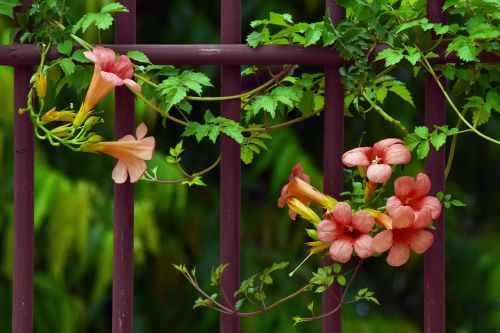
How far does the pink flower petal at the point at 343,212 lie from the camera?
1.71 m

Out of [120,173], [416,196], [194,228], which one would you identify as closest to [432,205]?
[416,196]

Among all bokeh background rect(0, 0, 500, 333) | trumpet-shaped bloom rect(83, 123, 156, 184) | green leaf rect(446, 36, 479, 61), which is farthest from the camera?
bokeh background rect(0, 0, 500, 333)

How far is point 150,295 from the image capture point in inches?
171

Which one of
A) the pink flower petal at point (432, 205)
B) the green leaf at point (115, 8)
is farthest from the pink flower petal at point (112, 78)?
the pink flower petal at point (432, 205)

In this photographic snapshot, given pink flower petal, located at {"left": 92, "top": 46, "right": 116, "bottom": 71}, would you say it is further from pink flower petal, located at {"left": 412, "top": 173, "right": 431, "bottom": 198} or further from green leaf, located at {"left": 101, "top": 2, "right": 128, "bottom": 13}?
pink flower petal, located at {"left": 412, "top": 173, "right": 431, "bottom": 198}

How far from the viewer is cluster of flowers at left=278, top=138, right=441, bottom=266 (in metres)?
1.70

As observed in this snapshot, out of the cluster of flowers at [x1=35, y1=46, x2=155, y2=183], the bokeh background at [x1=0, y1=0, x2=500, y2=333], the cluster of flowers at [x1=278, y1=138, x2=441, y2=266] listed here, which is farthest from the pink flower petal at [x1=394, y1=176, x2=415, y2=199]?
the bokeh background at [x1=0, y1=0, x2=500, y2=333]

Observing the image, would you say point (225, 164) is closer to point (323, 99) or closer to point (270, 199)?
point (323, 99)

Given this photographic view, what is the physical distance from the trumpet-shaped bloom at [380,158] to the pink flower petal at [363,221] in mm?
57

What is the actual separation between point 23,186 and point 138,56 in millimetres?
301

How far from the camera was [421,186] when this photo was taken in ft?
5.63

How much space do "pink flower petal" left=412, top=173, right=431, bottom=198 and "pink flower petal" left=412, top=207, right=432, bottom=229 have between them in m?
0.03

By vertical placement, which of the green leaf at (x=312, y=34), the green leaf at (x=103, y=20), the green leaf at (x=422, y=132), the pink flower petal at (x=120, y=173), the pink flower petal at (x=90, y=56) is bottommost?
the pink flower petal at (x=120, y=173)

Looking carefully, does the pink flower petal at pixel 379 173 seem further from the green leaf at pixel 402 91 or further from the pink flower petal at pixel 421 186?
the green leaf at pixel 402 91
